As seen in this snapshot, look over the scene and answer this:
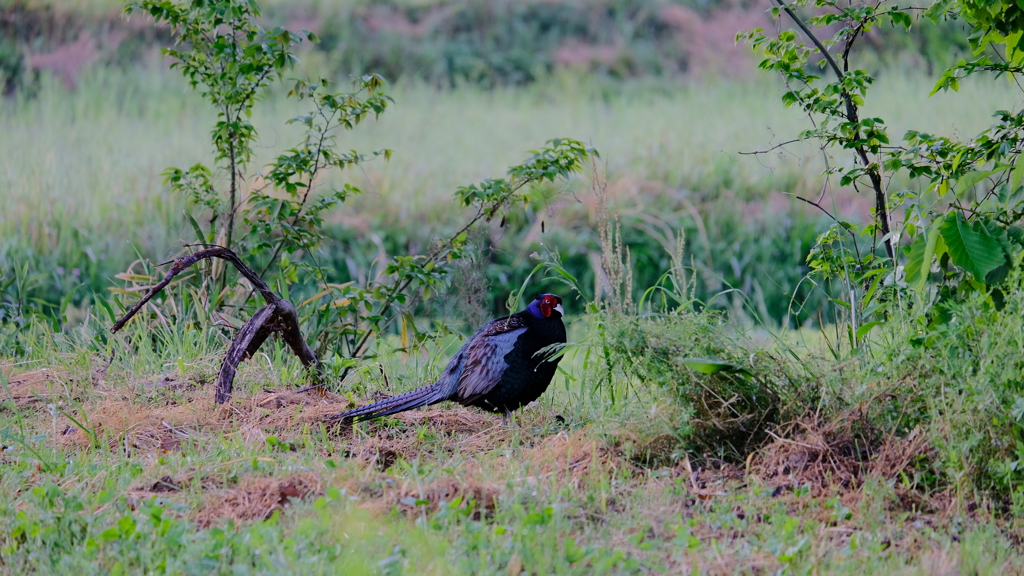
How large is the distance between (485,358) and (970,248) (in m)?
1.84

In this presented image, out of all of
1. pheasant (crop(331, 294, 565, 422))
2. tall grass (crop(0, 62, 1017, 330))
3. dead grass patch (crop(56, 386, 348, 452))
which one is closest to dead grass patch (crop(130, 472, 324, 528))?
dead grass patch (crop(56, 386, 348, 452))

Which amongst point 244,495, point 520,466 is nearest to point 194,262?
point 244,495

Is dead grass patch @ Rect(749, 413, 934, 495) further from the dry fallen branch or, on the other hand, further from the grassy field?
the dry fallen branch

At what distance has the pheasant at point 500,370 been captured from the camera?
3.69 meters

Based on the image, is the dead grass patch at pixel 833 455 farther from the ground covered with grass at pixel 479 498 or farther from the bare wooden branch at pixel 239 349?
the bare wooden branch at pixel 239 349

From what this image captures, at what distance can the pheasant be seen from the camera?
369 centimetres

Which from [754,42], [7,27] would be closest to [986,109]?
[754,42]

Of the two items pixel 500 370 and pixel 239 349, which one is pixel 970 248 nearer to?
pixel 500 370

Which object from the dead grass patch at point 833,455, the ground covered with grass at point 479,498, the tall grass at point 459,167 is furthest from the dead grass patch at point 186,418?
the tall grass at point 459,167

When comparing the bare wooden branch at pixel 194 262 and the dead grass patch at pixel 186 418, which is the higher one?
the bare wooden branch at pixel 194 262

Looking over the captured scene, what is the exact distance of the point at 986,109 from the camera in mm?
9617

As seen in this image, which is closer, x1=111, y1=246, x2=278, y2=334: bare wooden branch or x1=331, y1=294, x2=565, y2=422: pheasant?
x1=111, y1=246, x2=278, y2=334: bare wooden branch

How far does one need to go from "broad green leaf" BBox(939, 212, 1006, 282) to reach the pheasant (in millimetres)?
1507

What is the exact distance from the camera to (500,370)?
12.1ft
